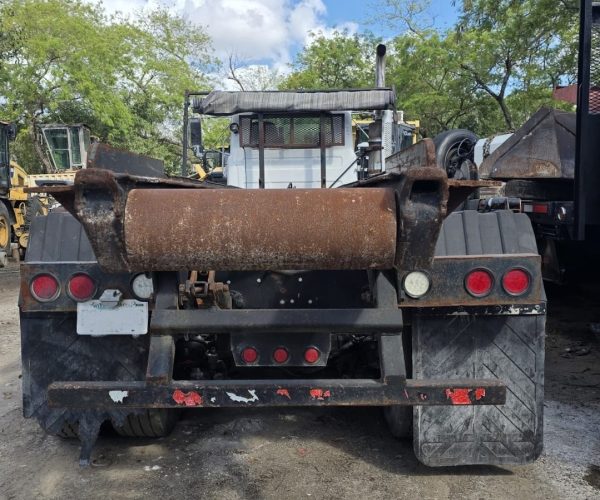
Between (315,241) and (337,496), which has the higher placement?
(315,241)

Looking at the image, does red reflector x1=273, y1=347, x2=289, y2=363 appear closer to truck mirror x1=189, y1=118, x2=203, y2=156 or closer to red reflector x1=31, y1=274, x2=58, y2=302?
red reflector x1=31, y1=274, x2=58, y2=302

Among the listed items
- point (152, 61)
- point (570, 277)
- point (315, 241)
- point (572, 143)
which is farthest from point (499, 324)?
point (152, 61)

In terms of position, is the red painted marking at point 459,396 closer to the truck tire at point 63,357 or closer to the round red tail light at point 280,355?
the round red tail light at point 280,355

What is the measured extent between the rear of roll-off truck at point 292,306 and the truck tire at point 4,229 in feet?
39.7

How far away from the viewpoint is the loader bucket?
18.1 ft

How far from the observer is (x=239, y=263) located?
2148mm

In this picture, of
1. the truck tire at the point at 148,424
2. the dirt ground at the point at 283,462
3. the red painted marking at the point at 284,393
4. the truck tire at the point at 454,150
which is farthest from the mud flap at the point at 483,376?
the truck tire at the point at 454,150

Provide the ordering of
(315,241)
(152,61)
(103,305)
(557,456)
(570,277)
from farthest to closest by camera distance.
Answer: (152,61), (570,277), (557,456), (103,305), (315,241)

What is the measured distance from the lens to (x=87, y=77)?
23.2 metres

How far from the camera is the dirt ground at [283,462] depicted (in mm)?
2986

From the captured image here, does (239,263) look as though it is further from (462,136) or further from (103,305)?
(462,136)

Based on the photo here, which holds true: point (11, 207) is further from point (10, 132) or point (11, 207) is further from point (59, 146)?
point (59, 146)

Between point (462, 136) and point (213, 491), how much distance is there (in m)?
5.63

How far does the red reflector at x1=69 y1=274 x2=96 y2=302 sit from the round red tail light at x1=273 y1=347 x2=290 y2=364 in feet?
3.06
